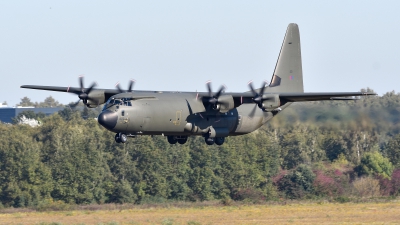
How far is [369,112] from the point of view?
1647 inches

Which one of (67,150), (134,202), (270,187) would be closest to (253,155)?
(270,187)

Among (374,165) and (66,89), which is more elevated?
(66,89)

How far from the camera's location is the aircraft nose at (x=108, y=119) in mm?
32656

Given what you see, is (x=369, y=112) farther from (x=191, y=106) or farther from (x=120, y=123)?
(x=120, y=123)

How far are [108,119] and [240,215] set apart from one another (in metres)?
9.51

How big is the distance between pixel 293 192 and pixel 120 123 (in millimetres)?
22757

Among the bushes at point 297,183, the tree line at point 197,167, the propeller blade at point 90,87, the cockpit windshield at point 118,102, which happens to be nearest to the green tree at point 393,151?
the tree line at point 197,167

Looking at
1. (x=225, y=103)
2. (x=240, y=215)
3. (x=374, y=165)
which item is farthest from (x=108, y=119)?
(x=374, y=165)

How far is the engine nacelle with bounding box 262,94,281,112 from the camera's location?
115ft

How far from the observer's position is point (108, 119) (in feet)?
107

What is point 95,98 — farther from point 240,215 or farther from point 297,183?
point 297,183

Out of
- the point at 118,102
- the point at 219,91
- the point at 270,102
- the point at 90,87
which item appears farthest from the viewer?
the point at 90,87

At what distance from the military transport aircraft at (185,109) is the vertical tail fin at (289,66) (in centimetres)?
143

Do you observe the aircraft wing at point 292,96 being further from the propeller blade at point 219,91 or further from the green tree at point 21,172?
the green tree at point 21,172
